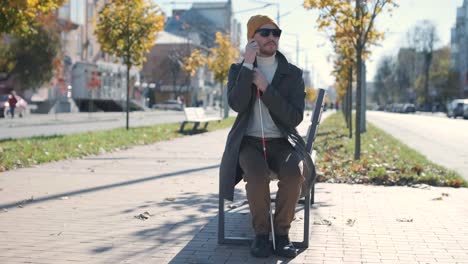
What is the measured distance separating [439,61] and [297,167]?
104 m

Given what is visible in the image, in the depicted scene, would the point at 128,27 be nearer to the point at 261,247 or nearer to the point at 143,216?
the point at 143,216

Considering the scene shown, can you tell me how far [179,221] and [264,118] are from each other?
1465 millimetres

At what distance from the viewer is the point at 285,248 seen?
444cm

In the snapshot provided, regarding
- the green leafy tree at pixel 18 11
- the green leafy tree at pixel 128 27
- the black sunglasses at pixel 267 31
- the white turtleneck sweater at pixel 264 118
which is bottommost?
the white turtleneck sweater at pixel 264 118

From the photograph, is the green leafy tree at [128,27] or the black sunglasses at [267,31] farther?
the green leafy tree at [128,27]

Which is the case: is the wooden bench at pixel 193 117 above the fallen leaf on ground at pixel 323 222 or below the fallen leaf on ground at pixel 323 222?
above

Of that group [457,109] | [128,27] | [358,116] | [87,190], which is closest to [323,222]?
[87,190]

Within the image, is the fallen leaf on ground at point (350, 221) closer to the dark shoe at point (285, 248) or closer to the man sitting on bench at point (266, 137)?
the man sitting on bench at point (266, 137)

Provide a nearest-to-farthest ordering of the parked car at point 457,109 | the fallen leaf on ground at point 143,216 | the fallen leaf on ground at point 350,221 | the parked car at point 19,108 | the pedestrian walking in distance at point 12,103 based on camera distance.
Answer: the fallen leaf on ground at point 350,221
the fallen leaf on ground at point 143,216
the pedestrian walking in distance at point 12,103
the parked car at point 19,108
the parked car at point 457,109

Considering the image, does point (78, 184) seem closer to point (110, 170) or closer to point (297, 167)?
point (110, 170)

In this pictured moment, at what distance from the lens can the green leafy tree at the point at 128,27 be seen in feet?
65.8

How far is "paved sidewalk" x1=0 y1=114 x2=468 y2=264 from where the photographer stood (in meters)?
4.53

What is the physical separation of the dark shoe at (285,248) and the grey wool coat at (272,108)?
1.53 ft

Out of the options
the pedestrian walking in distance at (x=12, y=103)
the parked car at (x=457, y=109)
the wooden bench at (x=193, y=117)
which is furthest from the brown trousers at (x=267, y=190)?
the parked car at (x=457, y=109)
